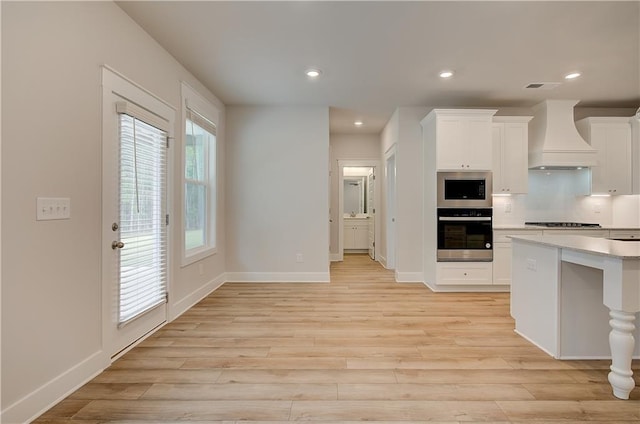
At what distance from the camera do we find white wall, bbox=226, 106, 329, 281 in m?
4.67

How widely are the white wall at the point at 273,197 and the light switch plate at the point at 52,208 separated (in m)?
2.82

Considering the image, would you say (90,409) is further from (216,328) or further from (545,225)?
(545,225)

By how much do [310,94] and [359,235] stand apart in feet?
14.9

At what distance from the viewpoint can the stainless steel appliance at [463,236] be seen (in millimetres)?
4125

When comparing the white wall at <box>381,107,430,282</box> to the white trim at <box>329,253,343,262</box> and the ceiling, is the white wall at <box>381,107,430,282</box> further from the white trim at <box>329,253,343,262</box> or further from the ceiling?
the white trim at <box>329,253,343,262</box>

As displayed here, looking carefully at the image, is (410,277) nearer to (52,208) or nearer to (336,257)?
(336,257)

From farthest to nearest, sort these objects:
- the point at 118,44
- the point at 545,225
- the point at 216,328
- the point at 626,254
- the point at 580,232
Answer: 1. the point at 545,225
2. the point at 580,232
3. the point at 216,328
4. the point at 118,44
5. the point at 626,254

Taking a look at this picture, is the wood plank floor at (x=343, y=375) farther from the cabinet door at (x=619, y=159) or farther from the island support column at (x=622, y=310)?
the cabinet door at (x=619, y=159)

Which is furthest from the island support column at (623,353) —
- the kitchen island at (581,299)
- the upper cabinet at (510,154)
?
the upper cabinet at (510,154)

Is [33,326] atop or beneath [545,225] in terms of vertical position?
beneath

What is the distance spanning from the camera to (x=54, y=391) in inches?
69.4

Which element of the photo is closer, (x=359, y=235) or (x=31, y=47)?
(x=31, y=47)

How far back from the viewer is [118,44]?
232 cm

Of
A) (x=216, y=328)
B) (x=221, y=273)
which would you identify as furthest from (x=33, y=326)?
(x=221, y=273)
